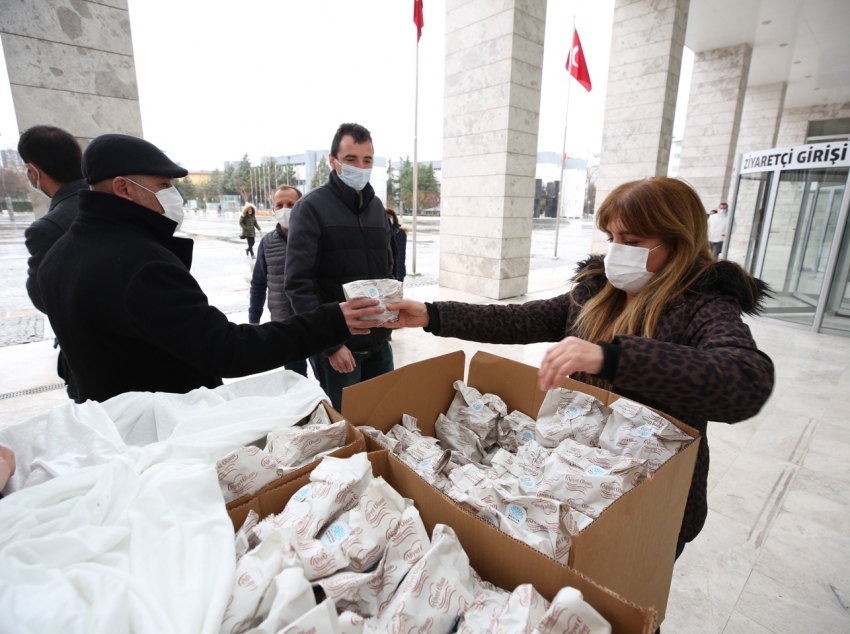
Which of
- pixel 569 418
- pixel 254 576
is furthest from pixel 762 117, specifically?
pixel 254 576

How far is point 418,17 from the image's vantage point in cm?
817

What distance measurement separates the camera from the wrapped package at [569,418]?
3.84 ft

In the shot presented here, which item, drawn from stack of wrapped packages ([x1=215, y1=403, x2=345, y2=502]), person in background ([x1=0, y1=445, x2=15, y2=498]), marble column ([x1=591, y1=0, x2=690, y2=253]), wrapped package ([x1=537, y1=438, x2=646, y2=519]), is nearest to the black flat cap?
person in background ([x1=0, y1=445, x2=15, y2=498])

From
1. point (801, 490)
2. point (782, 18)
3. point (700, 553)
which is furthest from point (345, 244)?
point (782, 18)

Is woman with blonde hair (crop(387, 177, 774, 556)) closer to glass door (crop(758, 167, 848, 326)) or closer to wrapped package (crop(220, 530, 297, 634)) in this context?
wrapped package (crop(220, 530, 297, 634))

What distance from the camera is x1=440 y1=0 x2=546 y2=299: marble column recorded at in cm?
643

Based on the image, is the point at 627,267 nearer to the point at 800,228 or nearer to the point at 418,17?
A: the point at 800,228

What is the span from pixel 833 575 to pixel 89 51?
18.6 feet

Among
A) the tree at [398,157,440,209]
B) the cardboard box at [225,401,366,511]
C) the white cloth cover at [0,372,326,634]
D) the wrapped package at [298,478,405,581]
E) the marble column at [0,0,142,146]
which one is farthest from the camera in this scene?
the tree at [398,157,440,209]

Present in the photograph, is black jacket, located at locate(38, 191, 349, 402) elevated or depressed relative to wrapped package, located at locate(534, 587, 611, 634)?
elevated

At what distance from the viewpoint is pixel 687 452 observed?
0.95 metres

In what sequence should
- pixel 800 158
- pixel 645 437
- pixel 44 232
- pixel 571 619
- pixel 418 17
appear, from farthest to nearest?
pixel 418 17
pixel 800 158
pixel 44 232
pixel 645 437
pixel 571 619

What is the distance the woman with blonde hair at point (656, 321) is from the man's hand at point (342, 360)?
1.80ft

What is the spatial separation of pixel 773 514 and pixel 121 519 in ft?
9.25
